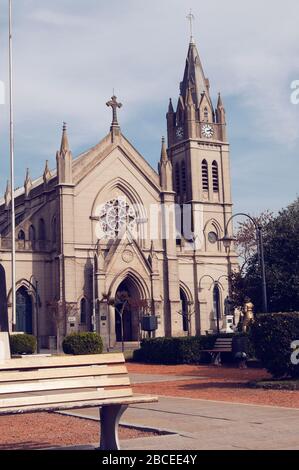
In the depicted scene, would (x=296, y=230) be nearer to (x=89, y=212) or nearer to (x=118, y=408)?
(x=118, y=408)

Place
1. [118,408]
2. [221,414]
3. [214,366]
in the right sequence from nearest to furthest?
[118,408] < [221,414] < [214,366]

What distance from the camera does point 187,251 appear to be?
67.2m

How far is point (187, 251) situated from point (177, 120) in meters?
16.4

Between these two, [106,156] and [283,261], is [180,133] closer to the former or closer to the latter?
[106,156]

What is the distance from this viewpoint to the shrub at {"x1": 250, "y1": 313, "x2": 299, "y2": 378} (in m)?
17.2

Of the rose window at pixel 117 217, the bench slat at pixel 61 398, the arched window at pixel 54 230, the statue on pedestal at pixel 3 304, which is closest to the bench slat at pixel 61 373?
the bench slat at pixel 61 398

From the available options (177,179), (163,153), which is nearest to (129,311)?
(163,153)

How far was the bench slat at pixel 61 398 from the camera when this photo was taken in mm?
7754

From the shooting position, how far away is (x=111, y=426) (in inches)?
342

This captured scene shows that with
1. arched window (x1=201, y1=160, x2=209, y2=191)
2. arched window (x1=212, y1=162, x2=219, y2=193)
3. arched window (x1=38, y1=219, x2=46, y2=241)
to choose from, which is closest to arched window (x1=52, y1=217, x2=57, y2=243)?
arched window (x1=38, y1=219, x2=46, y2=241)

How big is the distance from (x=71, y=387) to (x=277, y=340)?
9758 millimetres

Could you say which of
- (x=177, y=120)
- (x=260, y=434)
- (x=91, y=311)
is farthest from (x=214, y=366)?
(x=177, y=120)

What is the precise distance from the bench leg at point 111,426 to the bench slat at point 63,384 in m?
0.31

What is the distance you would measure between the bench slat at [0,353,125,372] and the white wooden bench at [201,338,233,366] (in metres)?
20.0
